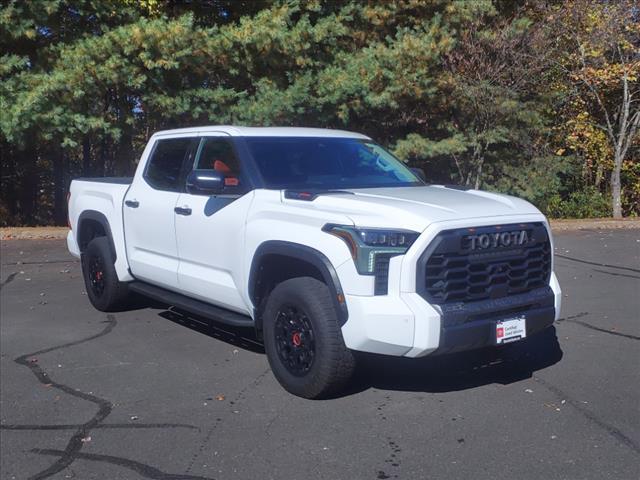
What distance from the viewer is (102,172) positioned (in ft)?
61.1

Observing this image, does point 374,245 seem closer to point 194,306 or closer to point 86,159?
point 194,306

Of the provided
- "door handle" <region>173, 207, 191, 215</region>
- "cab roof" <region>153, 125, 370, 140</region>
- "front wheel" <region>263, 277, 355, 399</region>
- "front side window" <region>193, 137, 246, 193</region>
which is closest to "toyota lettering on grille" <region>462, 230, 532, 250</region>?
"front wheel" <region>263, 277, 355, 399</region>

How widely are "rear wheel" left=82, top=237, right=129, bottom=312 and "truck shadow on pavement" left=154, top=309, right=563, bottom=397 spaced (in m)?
1.50

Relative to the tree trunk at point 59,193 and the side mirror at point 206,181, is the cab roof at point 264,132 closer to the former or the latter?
the side mirror at point 206,181

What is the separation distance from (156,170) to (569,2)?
48.1 ft

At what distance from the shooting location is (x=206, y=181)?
5457 mm

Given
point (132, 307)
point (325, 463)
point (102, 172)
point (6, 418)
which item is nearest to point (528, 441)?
point (325, 463)

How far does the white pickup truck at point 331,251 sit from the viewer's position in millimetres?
4590

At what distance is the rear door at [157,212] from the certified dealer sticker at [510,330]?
9.32 ft

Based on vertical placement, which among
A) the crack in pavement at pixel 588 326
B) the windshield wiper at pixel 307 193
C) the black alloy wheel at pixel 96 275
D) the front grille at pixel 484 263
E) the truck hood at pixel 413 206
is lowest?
the crack in pavement at pixel 588 326

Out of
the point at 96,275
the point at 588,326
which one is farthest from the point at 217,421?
the point at 588,326

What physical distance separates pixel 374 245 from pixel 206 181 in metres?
1.52

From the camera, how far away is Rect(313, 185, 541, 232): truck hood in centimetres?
466

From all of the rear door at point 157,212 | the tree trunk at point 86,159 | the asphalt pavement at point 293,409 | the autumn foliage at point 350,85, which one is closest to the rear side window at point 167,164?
the rear door at point 157,212
